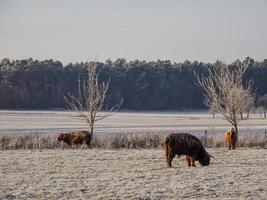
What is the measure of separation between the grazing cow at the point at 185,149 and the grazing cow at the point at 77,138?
34.1 ft

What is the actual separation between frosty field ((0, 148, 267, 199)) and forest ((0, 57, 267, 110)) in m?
80.8

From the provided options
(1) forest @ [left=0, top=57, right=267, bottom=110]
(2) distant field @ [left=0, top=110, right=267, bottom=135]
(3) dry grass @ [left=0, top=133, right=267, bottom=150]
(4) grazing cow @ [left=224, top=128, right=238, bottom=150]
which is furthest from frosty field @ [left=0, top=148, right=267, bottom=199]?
(1) forest @ [left=0, top=57, right=267, bottom=110]

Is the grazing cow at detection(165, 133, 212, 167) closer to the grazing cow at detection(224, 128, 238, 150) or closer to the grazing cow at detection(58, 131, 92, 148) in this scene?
the grazing cow at detection(224, 128, 238, 150)

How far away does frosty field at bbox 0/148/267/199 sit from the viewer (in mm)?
12922

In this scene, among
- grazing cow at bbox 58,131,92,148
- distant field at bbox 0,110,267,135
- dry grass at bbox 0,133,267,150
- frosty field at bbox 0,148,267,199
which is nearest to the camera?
frosty field at bbox 0,148,267,199

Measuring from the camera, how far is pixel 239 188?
13.6 metres

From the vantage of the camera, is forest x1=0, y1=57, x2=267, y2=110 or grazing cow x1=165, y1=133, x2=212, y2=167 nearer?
grazing cow x1=165, y1=133, x2=212, y2=167

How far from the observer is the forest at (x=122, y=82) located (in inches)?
4060

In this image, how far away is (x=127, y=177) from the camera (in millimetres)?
15570

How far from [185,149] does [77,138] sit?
1125 centimetres

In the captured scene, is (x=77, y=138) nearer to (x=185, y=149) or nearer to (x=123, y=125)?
(x=185, y=149)

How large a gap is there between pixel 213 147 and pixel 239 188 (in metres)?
15.0

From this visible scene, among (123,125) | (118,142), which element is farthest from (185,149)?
(123,125)

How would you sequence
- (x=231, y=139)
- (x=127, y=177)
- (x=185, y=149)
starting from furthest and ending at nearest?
1. (x=231, y=139)
2. (x=185, y=149)
3. (x=127, y=177)
